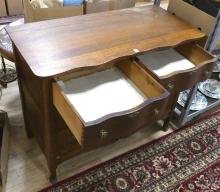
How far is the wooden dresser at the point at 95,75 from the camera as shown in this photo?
93 cm

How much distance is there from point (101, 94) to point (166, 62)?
0.41 m

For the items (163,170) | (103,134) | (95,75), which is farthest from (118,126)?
(163,170)

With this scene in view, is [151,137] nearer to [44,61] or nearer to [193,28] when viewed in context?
[193,28]

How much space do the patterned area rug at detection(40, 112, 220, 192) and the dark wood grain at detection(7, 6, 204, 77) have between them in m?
0.64

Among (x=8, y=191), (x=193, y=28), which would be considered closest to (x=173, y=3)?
(x=193, y=28)

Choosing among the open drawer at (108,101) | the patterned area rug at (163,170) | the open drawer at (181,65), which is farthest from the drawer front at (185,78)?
the patterned area rug at (163,170)

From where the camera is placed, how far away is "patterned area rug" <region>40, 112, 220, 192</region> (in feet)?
4.35

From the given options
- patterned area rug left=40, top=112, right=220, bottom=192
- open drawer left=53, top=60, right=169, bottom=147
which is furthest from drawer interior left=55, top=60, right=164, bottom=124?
patterned area rug left=40, top=112, right=220, bottom=192

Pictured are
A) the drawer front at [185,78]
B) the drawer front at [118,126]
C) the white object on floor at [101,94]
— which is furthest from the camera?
the drawer front at [185,78]

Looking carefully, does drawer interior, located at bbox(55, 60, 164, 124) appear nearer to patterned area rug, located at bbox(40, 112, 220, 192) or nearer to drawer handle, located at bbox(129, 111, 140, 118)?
drawer handle, located at bbox(129, 111, 140, 118)

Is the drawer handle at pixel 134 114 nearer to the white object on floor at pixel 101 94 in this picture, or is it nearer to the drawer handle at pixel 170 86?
the white object on floor at pixel 101 94

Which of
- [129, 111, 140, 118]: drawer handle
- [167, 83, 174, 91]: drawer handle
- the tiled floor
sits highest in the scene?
[129, 111, 140, 118]: drawer handle

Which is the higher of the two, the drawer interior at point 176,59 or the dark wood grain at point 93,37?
the dark wood grain at point 93,37

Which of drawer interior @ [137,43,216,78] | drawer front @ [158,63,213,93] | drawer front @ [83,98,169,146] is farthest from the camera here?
drawer interior @ [137,43,216,78]
